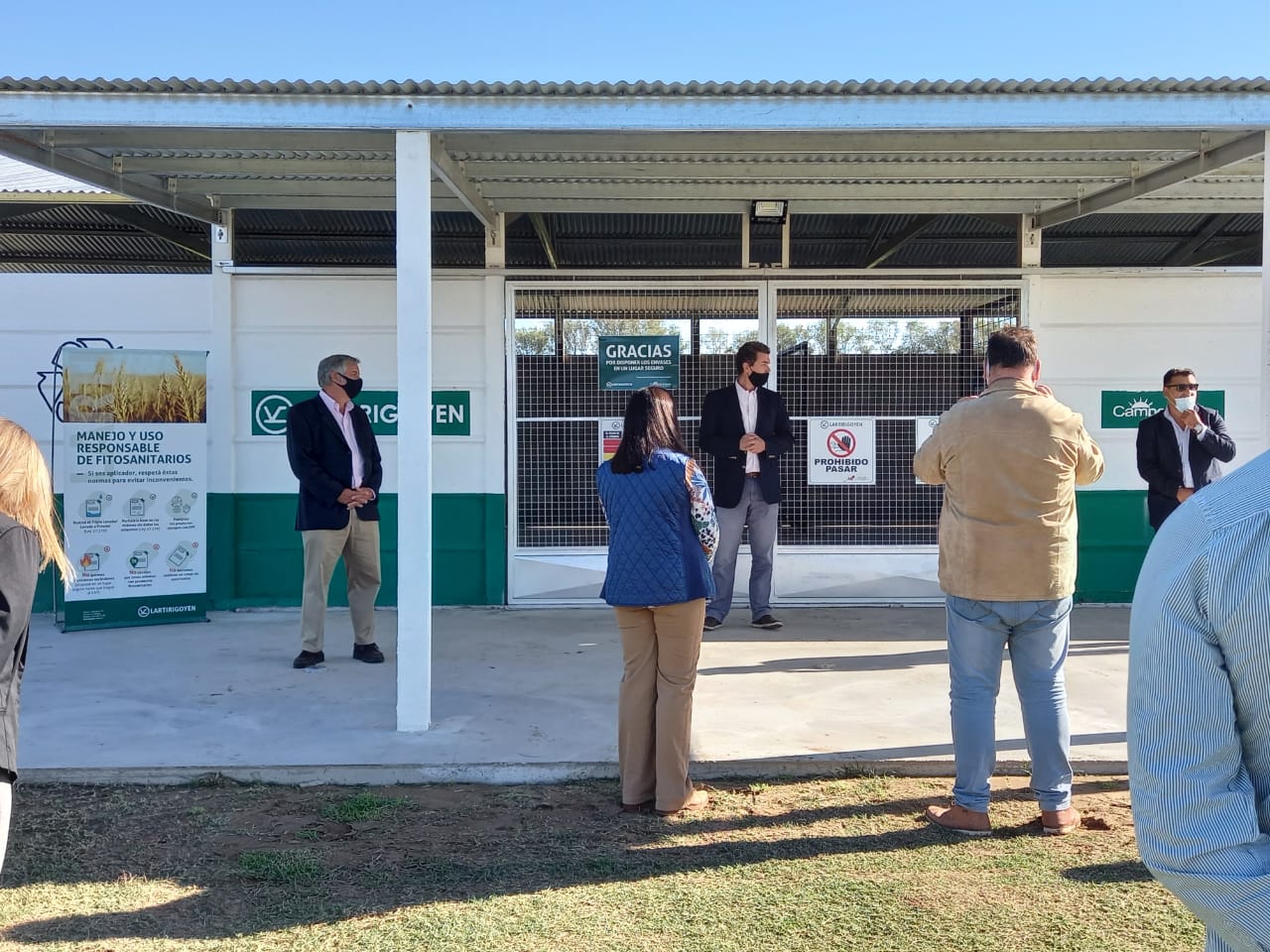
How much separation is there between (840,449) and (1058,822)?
15.9ft

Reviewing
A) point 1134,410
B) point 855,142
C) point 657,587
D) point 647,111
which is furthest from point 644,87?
point 1134,410

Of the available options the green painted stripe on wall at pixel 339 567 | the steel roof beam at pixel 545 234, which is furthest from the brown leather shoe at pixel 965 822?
the steel roof beam at pixel 545 234

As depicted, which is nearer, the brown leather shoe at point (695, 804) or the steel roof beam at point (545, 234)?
the brown leather shoe at point (695, 804)

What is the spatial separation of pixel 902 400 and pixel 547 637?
3406 millimetres

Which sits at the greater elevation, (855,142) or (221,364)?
(855,142)

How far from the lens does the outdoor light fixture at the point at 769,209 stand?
8266 mm

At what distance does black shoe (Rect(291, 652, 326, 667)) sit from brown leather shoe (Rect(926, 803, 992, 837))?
13.2 feet

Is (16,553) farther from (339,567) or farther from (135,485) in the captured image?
(339,567)

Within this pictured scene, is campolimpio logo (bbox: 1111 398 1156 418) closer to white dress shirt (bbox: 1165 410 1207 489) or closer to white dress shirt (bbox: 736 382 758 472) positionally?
white dress shirt (bbox: 1165 410 1207 489)

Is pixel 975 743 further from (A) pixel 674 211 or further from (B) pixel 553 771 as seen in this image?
(A) pixel 674 211

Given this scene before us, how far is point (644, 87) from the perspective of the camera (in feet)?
17.3

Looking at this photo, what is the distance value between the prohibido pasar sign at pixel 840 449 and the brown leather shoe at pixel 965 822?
4.73 m

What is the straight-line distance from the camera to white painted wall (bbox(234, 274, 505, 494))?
339 inches

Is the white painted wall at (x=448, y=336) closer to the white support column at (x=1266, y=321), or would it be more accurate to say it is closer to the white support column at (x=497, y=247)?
the white support column at (x=497, y=247)
